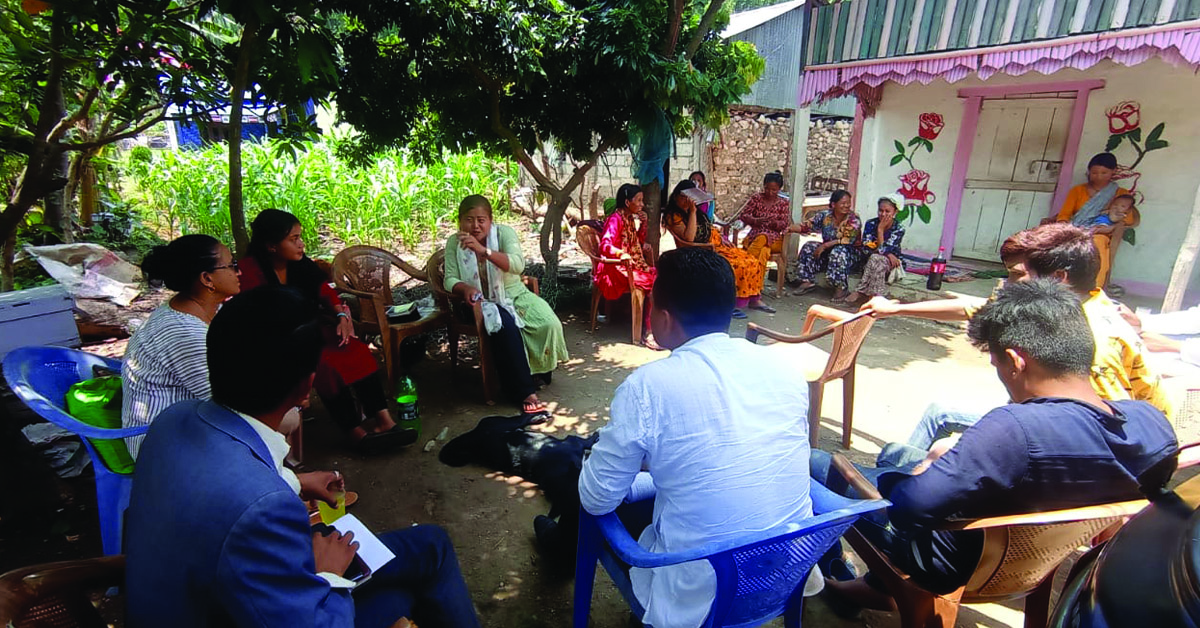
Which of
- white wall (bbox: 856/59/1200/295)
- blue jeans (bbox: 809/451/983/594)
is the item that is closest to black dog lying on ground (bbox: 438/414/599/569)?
blue jeans (bbox: 809/451/983/594)

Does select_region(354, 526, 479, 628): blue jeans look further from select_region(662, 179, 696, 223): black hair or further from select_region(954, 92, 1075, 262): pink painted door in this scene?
select_region(954, 92, 1075, 262): pink painted door

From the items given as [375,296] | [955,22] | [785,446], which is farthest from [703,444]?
[955,22]

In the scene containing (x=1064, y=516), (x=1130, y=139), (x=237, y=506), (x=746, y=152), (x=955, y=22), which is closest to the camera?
(x=237, y=506)

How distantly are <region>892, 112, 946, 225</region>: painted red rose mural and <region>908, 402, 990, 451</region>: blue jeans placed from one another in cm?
645

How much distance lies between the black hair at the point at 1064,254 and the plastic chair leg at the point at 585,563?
2.09 metres

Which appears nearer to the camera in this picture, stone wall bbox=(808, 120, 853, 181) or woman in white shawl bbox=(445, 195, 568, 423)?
woman in white shawl bbox=(445, 195, 568, 423)

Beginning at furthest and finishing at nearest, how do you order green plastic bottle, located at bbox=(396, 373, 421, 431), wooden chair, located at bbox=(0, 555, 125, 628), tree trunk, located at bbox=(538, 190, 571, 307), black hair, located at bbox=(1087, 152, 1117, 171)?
tree trunk, located at bbox=(538, 190, 571, 307)
black hair, located at bbox=(1087, 152, 1117, 171)
green plastic bottle, located at bbox=(396, 373, 421, 431)
wooden chair, located at bbox=(0, 555, 125, 628)

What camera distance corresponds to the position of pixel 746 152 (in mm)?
11547

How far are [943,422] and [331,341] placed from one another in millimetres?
3038

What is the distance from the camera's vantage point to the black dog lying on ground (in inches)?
98.8

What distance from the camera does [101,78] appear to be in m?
3.25

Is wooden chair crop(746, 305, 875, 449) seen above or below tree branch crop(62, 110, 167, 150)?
below

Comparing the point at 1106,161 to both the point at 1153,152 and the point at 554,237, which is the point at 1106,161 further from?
the point at 554,237

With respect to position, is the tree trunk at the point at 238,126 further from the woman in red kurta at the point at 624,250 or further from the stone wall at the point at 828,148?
the stone wall at the point at 828,148
